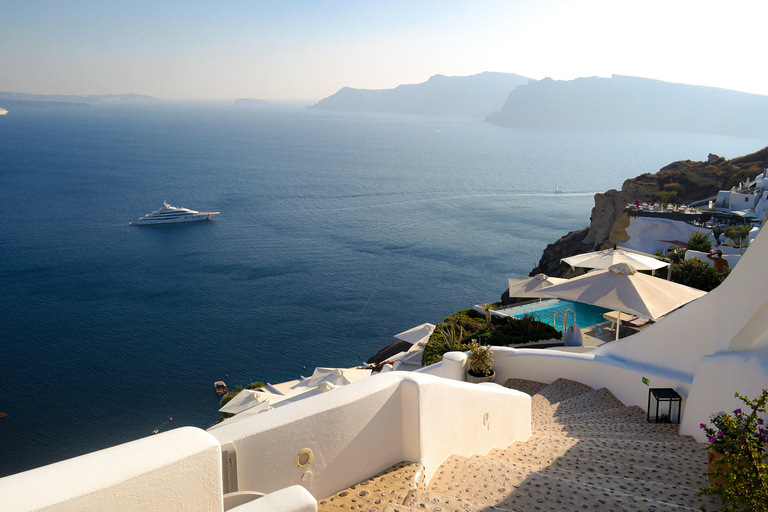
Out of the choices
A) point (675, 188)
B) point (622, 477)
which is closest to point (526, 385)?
point (622, 477)

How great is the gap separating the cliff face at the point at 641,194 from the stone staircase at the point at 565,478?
26997mm

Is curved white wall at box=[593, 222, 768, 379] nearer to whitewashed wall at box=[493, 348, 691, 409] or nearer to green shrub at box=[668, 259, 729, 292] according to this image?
whitewashed wall at box=[493, 348, 691, 409]

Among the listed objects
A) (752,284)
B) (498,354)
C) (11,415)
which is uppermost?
(752,284)

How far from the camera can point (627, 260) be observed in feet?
33.5

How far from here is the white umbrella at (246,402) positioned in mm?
17234

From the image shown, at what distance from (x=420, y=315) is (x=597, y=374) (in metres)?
26.5

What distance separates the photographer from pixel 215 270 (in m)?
41.2

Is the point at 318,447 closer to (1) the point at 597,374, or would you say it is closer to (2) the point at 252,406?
(1) the point at 597,374

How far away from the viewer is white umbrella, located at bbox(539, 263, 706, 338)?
821 cm

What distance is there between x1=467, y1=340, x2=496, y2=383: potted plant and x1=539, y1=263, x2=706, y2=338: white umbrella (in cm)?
211

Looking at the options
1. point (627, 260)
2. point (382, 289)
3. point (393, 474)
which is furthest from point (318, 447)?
point (382, 289)

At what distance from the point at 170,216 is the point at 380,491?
56.3 m

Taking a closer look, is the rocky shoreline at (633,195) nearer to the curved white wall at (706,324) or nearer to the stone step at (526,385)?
the stone step at (526,385)

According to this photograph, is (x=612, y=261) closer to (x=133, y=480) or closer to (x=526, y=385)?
(x=526, y=385)
